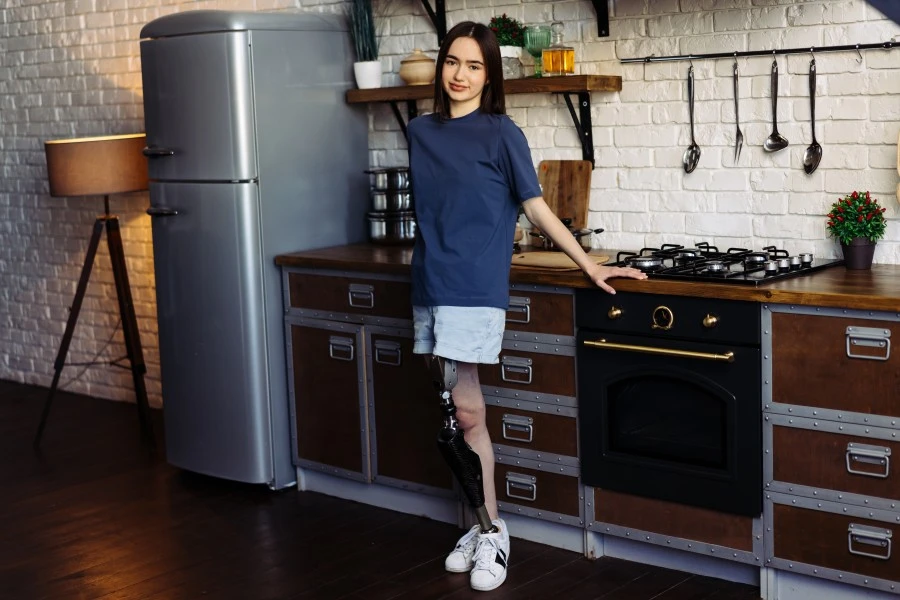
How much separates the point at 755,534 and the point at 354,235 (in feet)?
6.80

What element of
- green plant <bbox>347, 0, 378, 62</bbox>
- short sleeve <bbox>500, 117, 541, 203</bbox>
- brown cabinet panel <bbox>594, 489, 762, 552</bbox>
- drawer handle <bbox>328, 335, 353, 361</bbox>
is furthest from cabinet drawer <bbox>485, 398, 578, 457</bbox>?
green plant <bbox>347, 0, 378, 62</bbox>

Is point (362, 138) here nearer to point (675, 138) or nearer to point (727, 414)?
point (675, 138)

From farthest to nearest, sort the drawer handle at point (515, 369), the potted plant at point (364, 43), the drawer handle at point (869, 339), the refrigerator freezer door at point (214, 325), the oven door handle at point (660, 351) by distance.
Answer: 1. the potted plant at point (364, 43)
2. the refrigerator freezer door at point (214, 325)
3. the drawer handle at point (515, 369)
4. the oven door handle at point (660, 351)
5. the drawer handle at point (869, 339)

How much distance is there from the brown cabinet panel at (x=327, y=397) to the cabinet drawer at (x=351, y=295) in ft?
0.31

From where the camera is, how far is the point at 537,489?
3738 millimetres

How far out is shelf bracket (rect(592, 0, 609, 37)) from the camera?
3992 mm

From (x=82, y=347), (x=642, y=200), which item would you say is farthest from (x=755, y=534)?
(x=82, y=347)

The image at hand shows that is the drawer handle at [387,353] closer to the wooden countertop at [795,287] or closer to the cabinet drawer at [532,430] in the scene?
the wooden countertop at [795,287]

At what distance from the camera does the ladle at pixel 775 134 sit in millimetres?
3645

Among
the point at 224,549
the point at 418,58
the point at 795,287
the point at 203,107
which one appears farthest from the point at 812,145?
the point at 224,549

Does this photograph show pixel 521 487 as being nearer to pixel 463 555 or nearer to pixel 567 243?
pixel 463 555

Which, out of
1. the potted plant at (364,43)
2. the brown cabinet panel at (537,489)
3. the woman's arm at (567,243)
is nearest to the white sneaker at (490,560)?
the brown cabinet panel at (537,489)

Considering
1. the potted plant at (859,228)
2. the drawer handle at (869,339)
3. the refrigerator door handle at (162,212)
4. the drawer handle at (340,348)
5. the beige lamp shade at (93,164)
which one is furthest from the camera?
the beige lamp shade at (93,164)

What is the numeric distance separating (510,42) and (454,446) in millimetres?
1480
